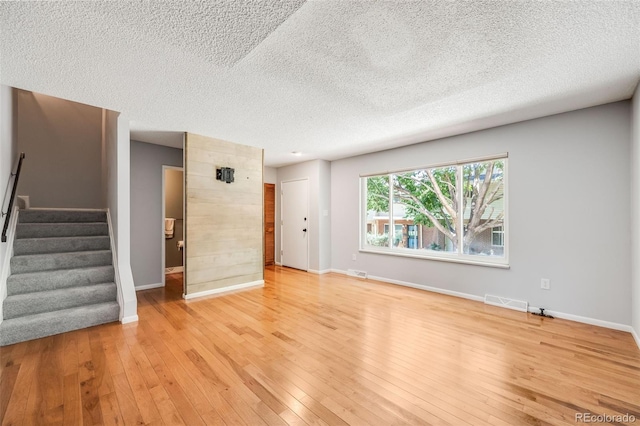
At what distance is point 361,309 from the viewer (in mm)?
3570

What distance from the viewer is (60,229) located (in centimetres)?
381

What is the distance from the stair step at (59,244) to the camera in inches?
131

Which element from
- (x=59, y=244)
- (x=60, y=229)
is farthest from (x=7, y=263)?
(x=60, y=229)

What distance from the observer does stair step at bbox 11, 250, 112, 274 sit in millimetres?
3123

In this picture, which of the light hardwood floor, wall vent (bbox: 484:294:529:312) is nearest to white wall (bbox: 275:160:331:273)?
the light hardwood floor

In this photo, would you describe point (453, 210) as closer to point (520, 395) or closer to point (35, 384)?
point (520, 395)

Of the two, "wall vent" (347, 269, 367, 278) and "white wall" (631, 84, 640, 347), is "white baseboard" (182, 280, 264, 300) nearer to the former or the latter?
"wall vent" (347, 269, 367, 278)

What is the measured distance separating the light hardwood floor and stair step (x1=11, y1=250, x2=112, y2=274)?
968 millimetres

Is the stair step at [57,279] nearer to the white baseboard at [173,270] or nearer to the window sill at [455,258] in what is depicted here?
the white baseboard at [173,270]

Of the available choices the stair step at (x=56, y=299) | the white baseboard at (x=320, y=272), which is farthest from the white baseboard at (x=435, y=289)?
the stair step at (x=56, y=299)

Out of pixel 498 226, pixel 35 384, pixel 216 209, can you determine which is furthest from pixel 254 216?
pixel 498 226

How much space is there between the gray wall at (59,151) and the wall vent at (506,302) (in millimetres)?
Answer: 6643

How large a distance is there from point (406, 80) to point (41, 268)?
4.60 m

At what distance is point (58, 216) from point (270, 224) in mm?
3821
